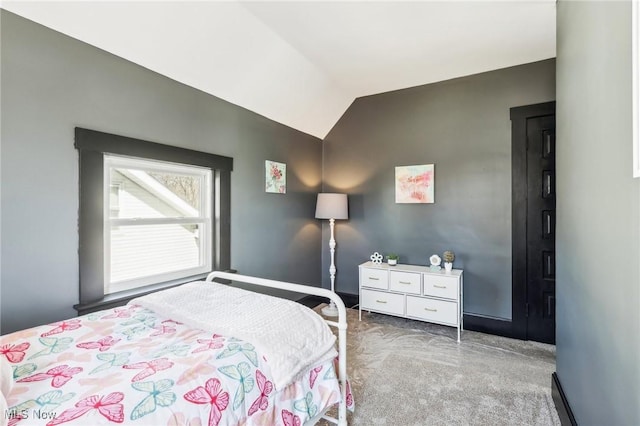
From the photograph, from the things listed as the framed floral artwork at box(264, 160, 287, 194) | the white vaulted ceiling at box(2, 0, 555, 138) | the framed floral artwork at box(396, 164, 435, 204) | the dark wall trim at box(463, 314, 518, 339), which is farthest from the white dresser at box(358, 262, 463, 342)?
the white vaulted ceiling at box(2, 0, 555, 138)

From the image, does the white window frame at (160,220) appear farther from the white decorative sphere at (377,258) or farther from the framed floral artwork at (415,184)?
the framed floral artwork at (415,184)

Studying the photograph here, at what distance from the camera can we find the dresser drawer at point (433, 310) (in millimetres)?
2846

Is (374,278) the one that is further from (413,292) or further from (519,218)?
(519,218)

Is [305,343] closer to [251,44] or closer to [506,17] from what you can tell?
[251,44]

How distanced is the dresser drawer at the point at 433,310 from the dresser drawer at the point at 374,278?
28cm

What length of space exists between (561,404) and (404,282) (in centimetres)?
149

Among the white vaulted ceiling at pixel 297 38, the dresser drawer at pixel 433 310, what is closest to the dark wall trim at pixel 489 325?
the dresser drawer at pixel 433 310

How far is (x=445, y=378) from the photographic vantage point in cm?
219

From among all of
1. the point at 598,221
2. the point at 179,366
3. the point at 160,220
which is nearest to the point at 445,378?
the point at 598,221

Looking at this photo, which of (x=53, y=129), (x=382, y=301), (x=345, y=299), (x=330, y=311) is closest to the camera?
(x=53, y=129)

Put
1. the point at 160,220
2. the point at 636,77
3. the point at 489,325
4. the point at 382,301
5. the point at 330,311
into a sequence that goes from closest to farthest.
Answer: the point at 636,77 < the point at 160,220 < the point at 489,325 < the point at 382,301 < the point at 330,311

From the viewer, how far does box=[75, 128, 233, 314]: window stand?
183 cm

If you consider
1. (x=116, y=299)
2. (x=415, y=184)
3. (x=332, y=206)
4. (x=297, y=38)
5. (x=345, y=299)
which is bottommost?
(x=345, y=299)

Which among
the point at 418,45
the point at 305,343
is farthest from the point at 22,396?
the point at 418,45
